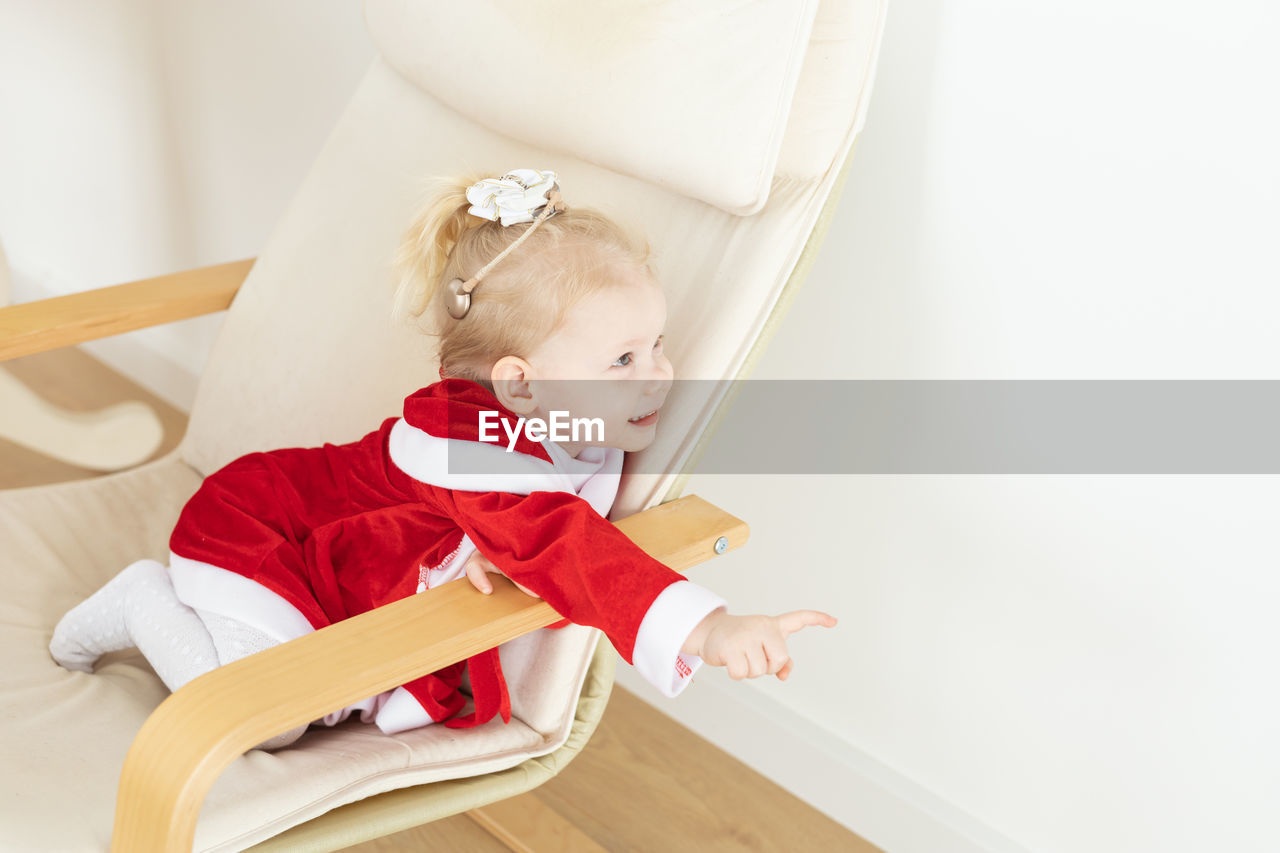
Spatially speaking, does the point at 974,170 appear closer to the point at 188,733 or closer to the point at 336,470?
the point at 336,470

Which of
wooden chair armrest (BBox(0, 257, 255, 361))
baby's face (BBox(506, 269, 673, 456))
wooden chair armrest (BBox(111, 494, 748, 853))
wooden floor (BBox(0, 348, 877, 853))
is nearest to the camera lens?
wooden chair armrest (BBox(111, 494, 748, 853))

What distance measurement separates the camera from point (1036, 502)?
117cm

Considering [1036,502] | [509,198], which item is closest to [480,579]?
[509,198]

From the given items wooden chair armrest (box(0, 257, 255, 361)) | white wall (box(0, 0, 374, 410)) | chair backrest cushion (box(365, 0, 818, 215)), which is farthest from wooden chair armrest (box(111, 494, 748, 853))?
white wall (box(0, 0, 374, 410))

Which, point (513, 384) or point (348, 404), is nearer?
point (513, 384)

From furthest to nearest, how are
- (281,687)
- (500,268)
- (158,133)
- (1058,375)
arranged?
1. (158,133)
2. (1058,375)
3. (500,268)
4. (281,687)

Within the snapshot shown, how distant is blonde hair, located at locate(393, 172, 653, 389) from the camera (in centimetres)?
→ 94

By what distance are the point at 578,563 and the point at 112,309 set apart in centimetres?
66

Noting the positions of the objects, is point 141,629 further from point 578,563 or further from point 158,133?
point 158,133

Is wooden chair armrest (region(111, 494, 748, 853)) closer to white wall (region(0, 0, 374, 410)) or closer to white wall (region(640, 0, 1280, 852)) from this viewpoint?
white wall (region(640, 0, 1280, 852))

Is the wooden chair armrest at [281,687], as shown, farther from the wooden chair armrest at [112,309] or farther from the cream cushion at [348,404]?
the wooden chair armrest at [112,309]

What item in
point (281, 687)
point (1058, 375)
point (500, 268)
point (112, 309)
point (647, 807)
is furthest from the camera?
point (647, 807)

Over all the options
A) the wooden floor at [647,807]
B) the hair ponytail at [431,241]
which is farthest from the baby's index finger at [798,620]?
the wooden floor at [647,807]

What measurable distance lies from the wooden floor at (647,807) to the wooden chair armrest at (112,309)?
641 mm
